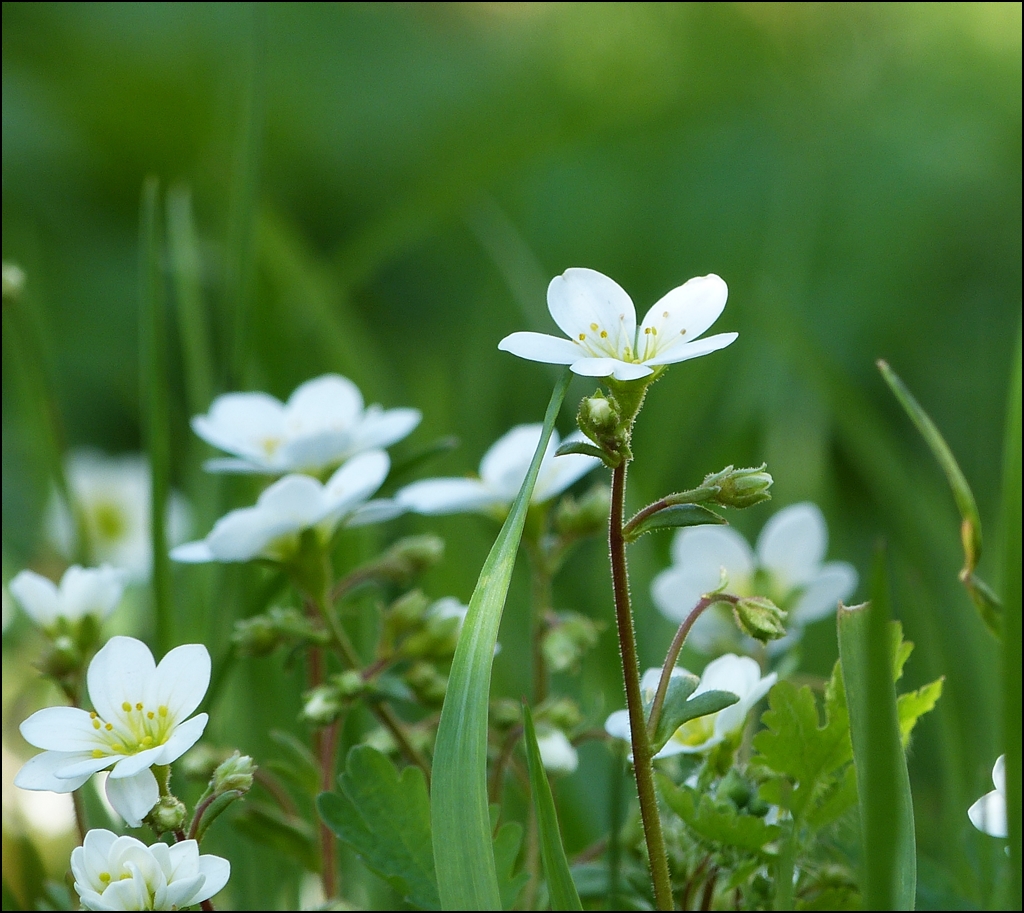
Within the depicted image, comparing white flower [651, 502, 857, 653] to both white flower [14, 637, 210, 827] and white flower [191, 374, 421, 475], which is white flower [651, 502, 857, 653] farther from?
white flower [14, 637, 210, 827]

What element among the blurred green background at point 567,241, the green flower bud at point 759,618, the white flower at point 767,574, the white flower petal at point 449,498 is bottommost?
the green flower bud at point 759,618

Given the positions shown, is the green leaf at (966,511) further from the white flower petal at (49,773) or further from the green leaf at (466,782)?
the white flower petal at (49,773)

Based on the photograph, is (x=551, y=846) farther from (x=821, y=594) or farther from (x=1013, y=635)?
(x=821, y=594)

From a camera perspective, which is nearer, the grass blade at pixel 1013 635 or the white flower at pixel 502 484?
the grass blade at pixel 1013 635

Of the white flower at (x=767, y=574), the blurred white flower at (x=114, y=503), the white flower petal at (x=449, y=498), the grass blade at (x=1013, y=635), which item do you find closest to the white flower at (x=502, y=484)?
the white flower petal at (x=449, y=498)

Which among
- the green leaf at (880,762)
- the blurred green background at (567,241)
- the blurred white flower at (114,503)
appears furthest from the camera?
the blurred white flower at (114,503)

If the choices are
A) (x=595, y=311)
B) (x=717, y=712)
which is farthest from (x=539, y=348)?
(x=717, y=712)

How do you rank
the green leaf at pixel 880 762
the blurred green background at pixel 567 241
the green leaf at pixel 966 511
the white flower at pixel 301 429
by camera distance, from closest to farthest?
the green leaf at pixel 880 762 < the green leaf at pixel 966 511 < the white flower at pixel 301 429 < the blurred green background at pixel 567 241

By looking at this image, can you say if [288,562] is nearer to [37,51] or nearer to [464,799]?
[464,799]
